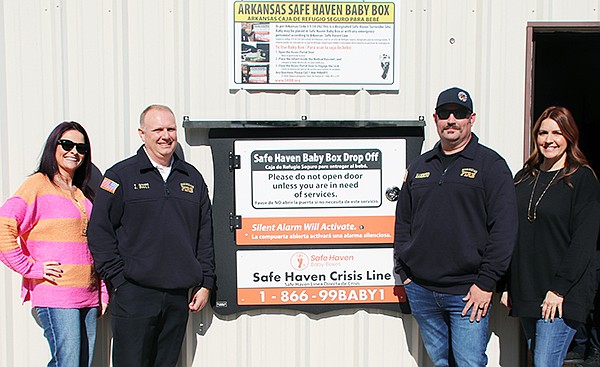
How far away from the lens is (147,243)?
8.02 feet

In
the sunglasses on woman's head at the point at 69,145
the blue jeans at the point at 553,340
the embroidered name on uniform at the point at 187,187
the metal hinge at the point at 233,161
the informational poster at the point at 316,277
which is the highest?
the sunglasses on woman's head at the point at 69,145

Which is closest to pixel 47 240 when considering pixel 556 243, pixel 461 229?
pixel 461 229

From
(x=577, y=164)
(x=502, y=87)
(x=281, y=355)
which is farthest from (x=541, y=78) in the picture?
(x=281, y=355)

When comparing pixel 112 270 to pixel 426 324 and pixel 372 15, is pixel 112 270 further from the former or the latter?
pixel 372 15

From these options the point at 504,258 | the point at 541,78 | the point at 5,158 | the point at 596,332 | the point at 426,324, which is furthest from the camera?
the point at 541,78

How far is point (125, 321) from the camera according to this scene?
8.00 ft

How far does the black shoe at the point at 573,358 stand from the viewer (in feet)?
9.99

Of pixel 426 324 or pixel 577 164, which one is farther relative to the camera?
pixel 426 324

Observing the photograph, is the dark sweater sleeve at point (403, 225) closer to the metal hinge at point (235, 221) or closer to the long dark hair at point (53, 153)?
the metal hinge at point (235, 221)

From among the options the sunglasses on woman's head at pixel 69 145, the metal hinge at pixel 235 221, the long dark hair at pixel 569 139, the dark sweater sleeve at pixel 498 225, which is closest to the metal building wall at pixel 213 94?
the metal hinge at pixel 235 221

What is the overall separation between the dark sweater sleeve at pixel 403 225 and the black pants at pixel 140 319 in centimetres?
106

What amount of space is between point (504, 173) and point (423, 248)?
0.49m

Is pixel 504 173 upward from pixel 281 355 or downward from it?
upward

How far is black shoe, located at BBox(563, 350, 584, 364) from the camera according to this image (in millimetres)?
3045
